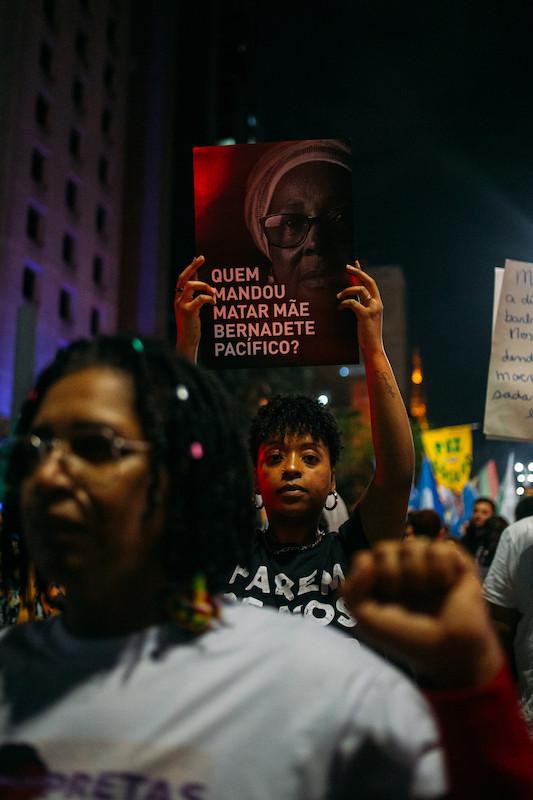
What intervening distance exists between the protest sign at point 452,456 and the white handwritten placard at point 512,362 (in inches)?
371

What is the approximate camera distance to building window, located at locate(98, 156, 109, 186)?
3428cm

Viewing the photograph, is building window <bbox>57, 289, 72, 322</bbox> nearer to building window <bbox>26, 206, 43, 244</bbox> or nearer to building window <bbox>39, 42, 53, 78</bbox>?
building window <bbox>26, 206, 43, 244</bbox>

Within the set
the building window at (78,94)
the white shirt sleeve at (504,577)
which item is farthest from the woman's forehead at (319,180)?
the building window at (78,94)

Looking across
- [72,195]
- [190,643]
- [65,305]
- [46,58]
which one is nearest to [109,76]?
[46,58]

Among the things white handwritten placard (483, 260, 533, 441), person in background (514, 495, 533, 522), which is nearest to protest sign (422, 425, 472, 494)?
person in background (514, 495, 533, 522)

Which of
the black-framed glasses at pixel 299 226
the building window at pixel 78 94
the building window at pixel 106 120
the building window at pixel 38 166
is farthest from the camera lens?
the building window at pixel 106 120

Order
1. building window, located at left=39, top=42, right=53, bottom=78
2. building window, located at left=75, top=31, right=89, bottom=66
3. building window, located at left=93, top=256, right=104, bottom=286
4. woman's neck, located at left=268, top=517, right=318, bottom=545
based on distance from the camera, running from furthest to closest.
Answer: building window, located at left=93, top=256, right=104, bottom=286 → building window, located at left=75, top=31, right=89, bottom=66 → building window, located at left=39, top=42, right=53, bottom=78 → woman's neck, located at left=268, top=517, right=318, bottom=545

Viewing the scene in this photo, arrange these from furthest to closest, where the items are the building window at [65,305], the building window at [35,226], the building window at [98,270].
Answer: the building window at [98,270] → the building window at [65,305] → the building window at [35,226]

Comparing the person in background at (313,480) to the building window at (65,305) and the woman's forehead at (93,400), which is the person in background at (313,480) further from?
the building window at (65,305)

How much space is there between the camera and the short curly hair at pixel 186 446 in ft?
4.95

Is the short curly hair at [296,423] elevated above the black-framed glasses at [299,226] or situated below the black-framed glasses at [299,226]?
below

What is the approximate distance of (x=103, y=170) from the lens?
113 ft

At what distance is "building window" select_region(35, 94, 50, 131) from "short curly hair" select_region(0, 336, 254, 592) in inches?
1183

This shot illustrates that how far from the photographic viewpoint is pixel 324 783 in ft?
4.03
